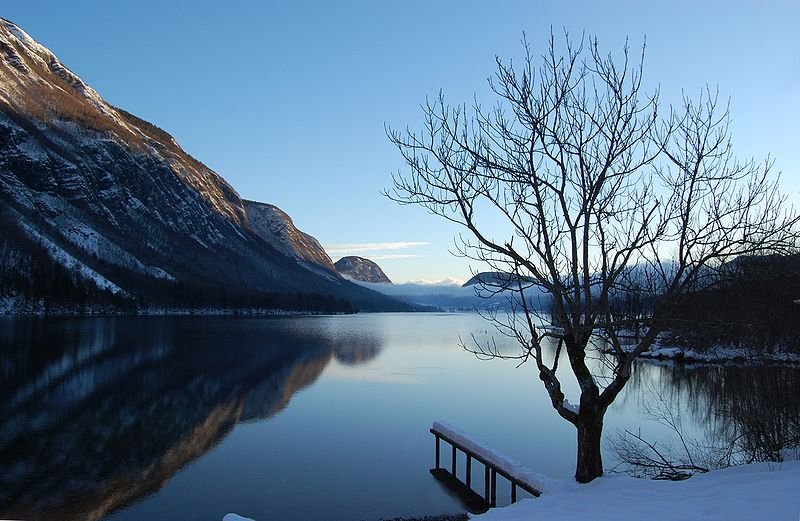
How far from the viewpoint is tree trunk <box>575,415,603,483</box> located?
13.7 m

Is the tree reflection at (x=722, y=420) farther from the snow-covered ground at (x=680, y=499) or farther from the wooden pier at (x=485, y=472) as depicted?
the snow-covered ground at (x=680, y=499)

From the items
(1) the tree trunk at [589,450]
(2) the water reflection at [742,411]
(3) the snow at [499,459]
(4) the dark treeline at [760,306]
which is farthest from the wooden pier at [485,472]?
(4) the dark treeline at [760,306]

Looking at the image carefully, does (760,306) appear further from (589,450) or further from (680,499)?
(680,499)

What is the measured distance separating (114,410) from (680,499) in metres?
32.5

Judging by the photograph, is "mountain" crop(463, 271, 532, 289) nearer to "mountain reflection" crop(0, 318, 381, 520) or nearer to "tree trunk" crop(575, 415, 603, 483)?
"tree trunk" crop(575, 415, 603, 483)

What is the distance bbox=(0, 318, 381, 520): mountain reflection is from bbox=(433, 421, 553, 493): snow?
11.1 meters

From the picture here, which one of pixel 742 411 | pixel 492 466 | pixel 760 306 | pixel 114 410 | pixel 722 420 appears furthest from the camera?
pixel 114 410

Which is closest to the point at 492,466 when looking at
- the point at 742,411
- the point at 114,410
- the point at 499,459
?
the point at 499,459

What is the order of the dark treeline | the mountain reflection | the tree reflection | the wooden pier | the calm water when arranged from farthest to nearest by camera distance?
the mountain reflection → the calm water → the wooden pier → the dark treeline → the tree reflection

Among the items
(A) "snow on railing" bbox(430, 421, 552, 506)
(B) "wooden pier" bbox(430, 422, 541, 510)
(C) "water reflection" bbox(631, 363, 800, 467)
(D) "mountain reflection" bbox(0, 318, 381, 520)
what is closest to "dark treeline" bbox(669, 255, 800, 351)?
(C) "water reflection" bbox(631, 363, 800, 467)

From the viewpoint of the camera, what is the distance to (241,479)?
2227 centimetres

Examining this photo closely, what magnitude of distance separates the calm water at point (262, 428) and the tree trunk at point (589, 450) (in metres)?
7.22

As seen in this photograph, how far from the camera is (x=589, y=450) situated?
45.2 ft

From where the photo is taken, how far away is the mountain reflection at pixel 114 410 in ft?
68.4
